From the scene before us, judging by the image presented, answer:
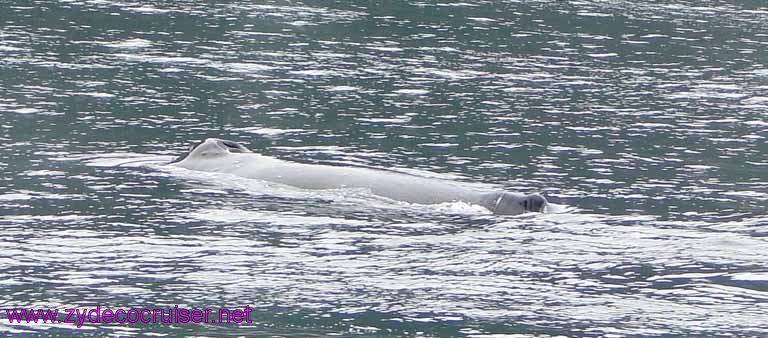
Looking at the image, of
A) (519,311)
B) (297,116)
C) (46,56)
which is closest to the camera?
(519,311)

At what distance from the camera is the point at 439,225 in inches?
760

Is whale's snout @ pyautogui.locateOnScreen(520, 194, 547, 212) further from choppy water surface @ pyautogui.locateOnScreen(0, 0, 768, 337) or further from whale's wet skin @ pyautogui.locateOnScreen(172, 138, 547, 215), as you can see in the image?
choppy water surface @ pyautogui.locateOnScreen(0, 0, 768, 337)

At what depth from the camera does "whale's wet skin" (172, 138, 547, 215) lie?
20.1 m

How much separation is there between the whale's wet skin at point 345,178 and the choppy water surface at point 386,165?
0.29 metres


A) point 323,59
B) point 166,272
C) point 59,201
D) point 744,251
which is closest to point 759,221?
point 744,251

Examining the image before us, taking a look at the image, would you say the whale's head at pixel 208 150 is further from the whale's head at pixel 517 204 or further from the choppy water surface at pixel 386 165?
the whale's head at pixel 517 204

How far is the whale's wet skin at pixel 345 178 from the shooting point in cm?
2012

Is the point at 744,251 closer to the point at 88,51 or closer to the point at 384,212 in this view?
the point at 384,212

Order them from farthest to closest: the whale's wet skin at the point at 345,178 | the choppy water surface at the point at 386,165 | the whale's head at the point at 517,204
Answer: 1. the whale's wet skin at the point at 345,178
2. the whale's head at the point at 517,204
3. the choppy water surface at the point at 386,165

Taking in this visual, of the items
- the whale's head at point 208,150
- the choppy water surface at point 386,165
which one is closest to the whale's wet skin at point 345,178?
the whale's head at point 208,150

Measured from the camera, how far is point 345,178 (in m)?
21.4

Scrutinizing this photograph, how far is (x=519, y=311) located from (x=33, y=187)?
8.39 meters

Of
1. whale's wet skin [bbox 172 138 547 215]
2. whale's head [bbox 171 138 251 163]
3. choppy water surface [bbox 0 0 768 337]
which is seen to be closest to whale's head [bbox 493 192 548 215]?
whale's wet skin [bbox 172 138 547 215]

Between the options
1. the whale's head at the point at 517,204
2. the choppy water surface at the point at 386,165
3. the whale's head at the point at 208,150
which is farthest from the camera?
the whale's head at the point at 208,150
